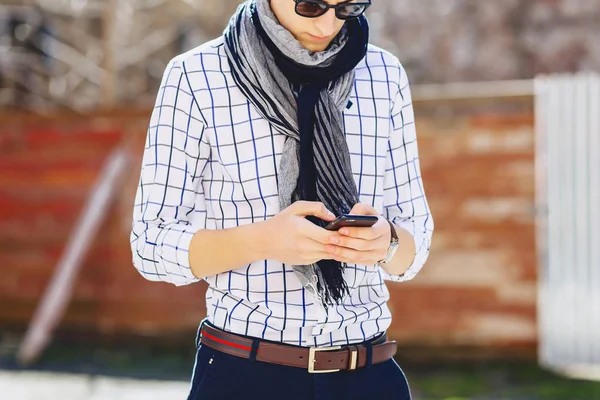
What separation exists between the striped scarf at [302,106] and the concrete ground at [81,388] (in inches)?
157

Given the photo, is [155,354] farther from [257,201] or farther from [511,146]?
[257,201]

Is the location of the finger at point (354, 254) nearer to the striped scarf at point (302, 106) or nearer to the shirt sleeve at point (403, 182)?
the striped scarf at point (302, 106)

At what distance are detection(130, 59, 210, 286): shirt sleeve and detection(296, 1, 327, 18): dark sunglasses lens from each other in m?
0.26

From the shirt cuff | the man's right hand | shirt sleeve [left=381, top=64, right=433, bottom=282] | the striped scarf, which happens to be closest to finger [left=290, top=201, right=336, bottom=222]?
the man's right hand

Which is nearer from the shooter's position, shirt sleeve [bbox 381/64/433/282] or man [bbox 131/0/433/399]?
man [bbox 131/0/433/399]

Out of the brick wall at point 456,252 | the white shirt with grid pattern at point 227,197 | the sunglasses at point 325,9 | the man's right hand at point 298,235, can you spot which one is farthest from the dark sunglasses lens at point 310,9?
A: the brick wall at point 456,252

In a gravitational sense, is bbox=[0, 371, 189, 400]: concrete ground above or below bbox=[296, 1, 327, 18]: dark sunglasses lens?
below

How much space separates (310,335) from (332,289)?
4.1 inches

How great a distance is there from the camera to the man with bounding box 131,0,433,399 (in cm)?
162

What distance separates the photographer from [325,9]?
1.65m

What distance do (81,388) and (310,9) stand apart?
4.57 m

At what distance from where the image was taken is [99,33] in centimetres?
1142

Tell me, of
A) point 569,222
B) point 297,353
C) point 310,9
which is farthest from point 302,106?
point 569,222

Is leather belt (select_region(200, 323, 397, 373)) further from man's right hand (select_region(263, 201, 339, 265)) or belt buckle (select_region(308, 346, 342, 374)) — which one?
man's right hand (select_region(263, 201, 339, 265))
